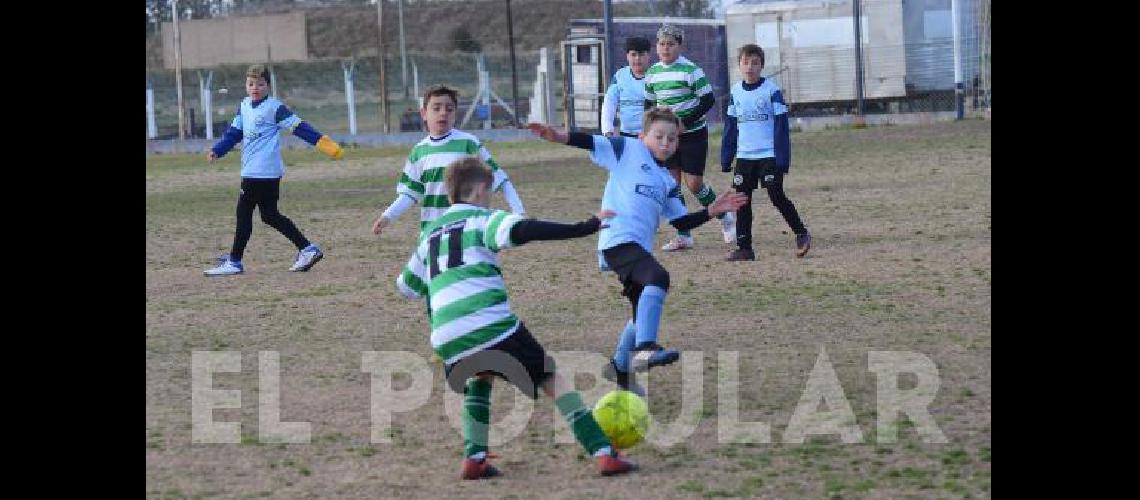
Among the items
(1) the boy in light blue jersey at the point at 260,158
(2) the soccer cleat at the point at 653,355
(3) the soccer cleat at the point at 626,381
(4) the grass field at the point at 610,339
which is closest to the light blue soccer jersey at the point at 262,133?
(1) the boy in light blue jersey at the point at 260,158

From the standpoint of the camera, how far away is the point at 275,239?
1728cm

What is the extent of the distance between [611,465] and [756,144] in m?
7.38

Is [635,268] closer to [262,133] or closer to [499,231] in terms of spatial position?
[499,231]

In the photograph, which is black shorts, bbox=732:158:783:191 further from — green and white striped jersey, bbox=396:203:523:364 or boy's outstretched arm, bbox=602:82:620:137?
green and white striped jersey, bbox=396:203:523:364

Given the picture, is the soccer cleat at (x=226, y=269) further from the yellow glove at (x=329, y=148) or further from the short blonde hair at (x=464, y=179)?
the short blonde hair at (x=464, y=179)

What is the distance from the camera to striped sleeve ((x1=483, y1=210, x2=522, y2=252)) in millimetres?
7039

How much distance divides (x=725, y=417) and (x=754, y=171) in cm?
634

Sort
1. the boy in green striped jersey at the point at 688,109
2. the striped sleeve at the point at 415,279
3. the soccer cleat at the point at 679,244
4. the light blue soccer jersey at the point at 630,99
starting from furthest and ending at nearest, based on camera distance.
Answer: the light blue soccer jersey at the point at 630,99 → the boy in green striped jersey at the point at 688,109 → the soccer cleat at the point at 679,244 → the striped sleeve at the point at 415,279

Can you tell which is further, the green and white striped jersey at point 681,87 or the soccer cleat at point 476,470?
the green and white striped jersey at point 681,87

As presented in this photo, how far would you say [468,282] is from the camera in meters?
7.14

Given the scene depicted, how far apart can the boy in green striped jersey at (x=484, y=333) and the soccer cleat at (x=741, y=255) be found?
22.4 feet

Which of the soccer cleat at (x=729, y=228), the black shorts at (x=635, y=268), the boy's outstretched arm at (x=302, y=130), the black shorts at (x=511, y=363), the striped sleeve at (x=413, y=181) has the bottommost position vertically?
the soccer cleat at (x=729, y=228)

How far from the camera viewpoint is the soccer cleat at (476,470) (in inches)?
279

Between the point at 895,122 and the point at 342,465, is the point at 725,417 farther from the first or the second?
the point at 895,122
